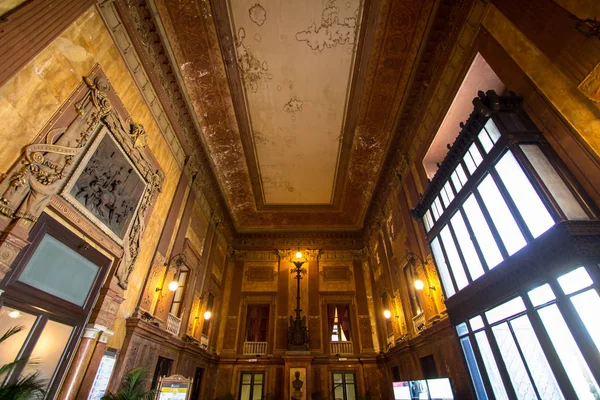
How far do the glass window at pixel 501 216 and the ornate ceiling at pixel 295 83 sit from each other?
4.74 metres

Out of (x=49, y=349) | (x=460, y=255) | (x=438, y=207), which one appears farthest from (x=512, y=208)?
(x=49, y=349)

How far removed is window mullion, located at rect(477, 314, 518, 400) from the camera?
4.35 meters

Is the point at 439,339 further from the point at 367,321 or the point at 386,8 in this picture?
the point at 386,8

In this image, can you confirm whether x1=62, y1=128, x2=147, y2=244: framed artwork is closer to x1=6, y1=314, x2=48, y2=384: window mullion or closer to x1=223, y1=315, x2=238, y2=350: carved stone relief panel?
x1=6, y1=314, x2=48, y2=384: window mullion

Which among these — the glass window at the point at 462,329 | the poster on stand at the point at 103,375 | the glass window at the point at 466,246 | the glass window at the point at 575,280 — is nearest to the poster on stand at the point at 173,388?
the poster on stand at the point at 103,375

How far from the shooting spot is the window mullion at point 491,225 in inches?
181

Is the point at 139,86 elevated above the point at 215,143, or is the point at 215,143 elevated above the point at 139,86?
the point at 215,143

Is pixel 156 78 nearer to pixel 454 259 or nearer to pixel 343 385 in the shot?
pixel 454 259

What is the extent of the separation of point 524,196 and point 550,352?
211 centimetres

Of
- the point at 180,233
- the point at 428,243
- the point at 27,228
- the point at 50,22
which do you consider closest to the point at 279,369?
the point at 180,233

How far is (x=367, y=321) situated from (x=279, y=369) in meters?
4.51

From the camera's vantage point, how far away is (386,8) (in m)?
7.11

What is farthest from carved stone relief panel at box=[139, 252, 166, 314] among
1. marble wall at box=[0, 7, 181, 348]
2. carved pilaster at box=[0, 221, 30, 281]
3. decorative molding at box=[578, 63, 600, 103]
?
decorative molding at box=[578, 63, 600, 103]

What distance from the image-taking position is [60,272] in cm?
475
